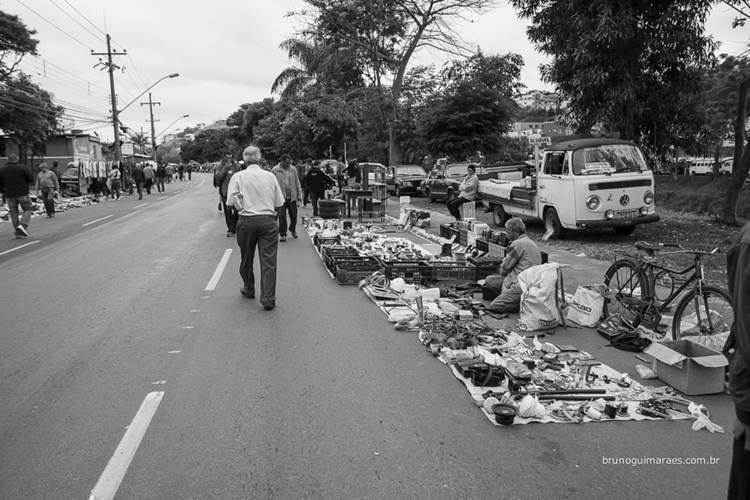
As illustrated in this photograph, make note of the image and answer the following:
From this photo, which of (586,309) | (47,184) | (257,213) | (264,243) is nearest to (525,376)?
(586,309)

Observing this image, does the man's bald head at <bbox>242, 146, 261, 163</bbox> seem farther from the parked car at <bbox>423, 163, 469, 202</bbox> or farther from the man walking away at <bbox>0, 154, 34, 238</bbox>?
the parked car at <bbox>423, 163, 469, 202</bbox>

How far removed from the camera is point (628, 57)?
1617 cm

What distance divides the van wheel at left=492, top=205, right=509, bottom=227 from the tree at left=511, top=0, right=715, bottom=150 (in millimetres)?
→ 3556

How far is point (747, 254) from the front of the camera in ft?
7.88

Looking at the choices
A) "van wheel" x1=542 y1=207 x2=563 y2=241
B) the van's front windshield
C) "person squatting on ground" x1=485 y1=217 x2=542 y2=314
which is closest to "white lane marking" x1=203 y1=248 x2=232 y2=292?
"person squatting on ground" x1=485 y1=217 x2=542 y2=314

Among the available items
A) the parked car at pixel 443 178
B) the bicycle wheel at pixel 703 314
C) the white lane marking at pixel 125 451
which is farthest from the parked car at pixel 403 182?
the white lane marking at pixel 125 451

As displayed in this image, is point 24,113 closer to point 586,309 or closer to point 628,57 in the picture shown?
point 628,57

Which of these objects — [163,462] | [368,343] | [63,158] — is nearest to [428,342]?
[368,343]

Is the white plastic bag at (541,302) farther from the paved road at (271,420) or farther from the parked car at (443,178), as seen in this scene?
the parked car at (443,178)

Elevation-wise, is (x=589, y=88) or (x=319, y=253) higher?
(x=589, y=88)

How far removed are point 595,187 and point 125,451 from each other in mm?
12045

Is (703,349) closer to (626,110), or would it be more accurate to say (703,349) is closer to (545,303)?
(545,303)

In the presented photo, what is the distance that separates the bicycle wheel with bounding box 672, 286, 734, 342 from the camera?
6.00 m

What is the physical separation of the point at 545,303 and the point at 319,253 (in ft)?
21.7
